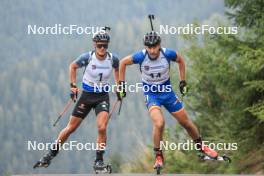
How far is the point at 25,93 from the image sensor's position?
139500 mm

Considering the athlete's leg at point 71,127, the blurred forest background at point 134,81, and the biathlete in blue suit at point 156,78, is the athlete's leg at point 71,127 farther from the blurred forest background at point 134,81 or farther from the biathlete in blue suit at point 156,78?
the blurred forest background at point 134,81

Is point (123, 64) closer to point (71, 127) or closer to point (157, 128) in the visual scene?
point (157, 128)

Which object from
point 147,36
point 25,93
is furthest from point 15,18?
point 147,36

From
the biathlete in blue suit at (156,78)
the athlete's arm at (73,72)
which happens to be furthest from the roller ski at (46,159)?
the biathlete in blue suit at (156,78)

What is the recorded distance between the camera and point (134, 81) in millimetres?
79188

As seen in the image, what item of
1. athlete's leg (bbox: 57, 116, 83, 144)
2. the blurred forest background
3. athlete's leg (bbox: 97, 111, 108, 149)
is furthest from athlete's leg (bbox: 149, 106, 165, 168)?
the blurred forest background

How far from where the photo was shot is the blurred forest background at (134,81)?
17578mm

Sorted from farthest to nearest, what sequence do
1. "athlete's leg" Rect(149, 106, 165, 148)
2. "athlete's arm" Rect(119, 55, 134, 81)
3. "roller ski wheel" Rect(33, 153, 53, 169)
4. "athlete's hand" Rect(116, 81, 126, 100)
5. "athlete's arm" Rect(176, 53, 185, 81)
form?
"roller ski wheel" Rect(33, 153, 53, 169) < "athlete's hand" Rect(116, 81, 126, 100) < "athlete's arm" Rect(176, 53, 185, 81) < "athlete's arm" Rect(119, 55, 134, 81) < "athlete's leg" Rect(149, 106, 165, 148)

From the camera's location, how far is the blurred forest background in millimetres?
17578

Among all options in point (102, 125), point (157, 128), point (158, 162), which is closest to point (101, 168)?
point (102, 125)

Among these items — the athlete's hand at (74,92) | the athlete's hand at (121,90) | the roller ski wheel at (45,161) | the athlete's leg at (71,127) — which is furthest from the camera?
the athlete's leg at (71,127)

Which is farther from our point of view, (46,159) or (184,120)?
(46,159)

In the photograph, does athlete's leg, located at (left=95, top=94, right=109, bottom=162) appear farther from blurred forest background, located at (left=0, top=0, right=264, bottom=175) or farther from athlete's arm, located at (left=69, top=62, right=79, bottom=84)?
blurred forest background, located at (left=0, top=0, right=264, bottom=175)

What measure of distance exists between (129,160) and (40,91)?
102206 mm
